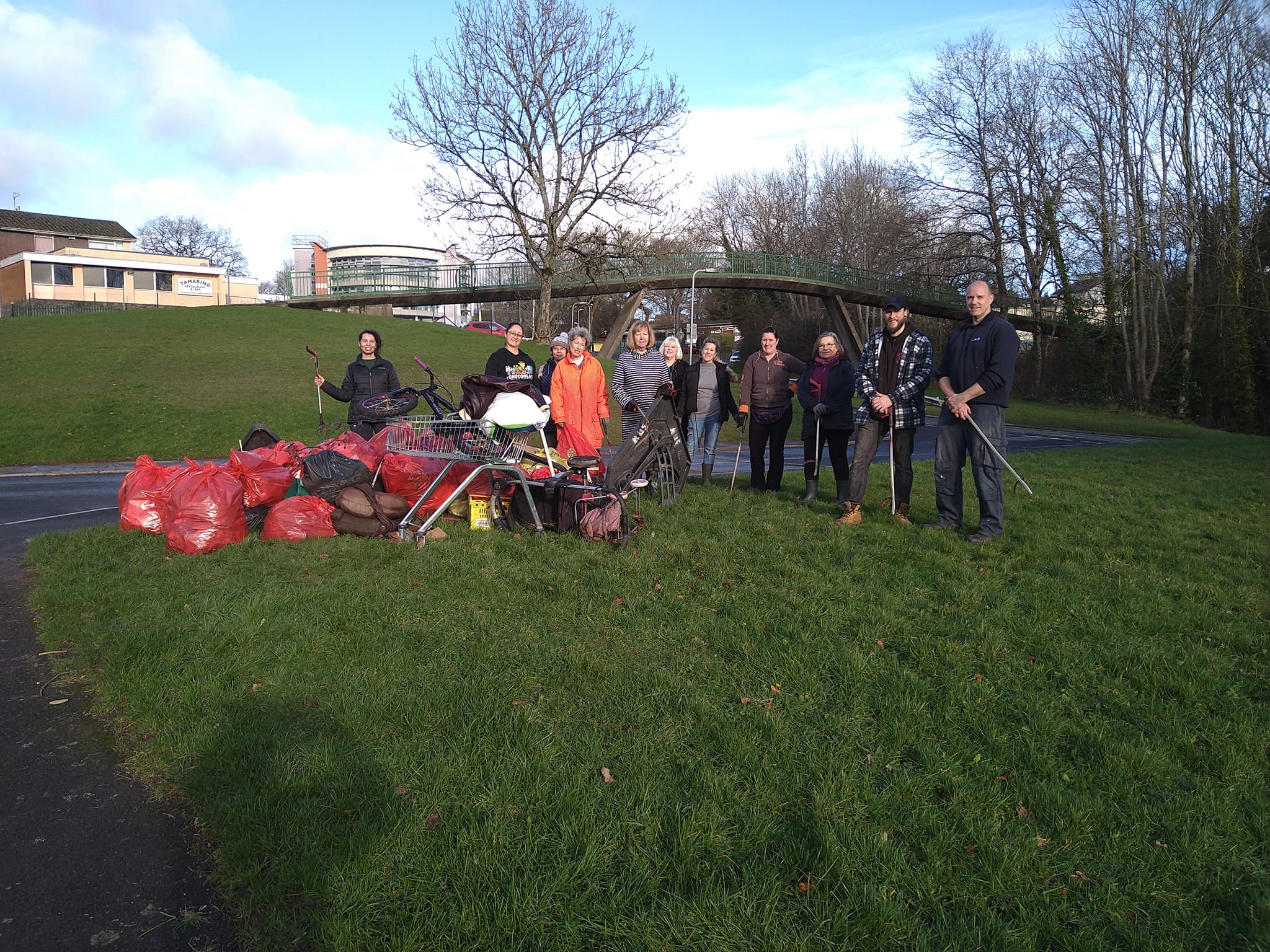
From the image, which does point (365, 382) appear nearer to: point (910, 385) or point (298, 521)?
point (298, 521)

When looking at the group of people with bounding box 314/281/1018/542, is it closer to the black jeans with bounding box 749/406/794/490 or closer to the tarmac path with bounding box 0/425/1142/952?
the black jeans with bounding box 749/406/794/490

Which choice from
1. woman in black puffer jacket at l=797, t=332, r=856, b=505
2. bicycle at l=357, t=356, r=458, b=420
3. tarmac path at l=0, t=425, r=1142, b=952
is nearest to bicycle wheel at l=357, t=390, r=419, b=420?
bicycle at l=357, t=356, r=458, b=420

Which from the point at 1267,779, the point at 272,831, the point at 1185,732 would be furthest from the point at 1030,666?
the point at 272,831

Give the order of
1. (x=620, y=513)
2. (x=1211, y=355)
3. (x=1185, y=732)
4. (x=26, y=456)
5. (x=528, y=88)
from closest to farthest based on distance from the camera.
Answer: (x=1185, y=732) → (x=620, y=513) → (x=26, y=456) → (x=1211, y=355) → (x=528, y=88)

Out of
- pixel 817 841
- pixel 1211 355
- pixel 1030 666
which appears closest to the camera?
pixel 817 841

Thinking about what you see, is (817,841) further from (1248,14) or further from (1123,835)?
(1248,14)

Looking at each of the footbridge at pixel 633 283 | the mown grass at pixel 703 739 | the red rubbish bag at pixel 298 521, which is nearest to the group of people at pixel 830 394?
the mown grass at pixel 703 739

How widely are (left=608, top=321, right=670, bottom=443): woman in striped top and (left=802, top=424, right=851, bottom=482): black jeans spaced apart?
1.73m

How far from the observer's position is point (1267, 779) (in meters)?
3.26

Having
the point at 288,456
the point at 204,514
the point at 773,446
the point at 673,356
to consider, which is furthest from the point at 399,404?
the point at 773,446

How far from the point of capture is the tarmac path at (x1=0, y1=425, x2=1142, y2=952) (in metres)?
2.55

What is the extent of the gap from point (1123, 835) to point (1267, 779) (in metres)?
0.88

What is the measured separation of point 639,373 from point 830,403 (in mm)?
2258

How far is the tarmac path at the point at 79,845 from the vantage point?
2555mm
